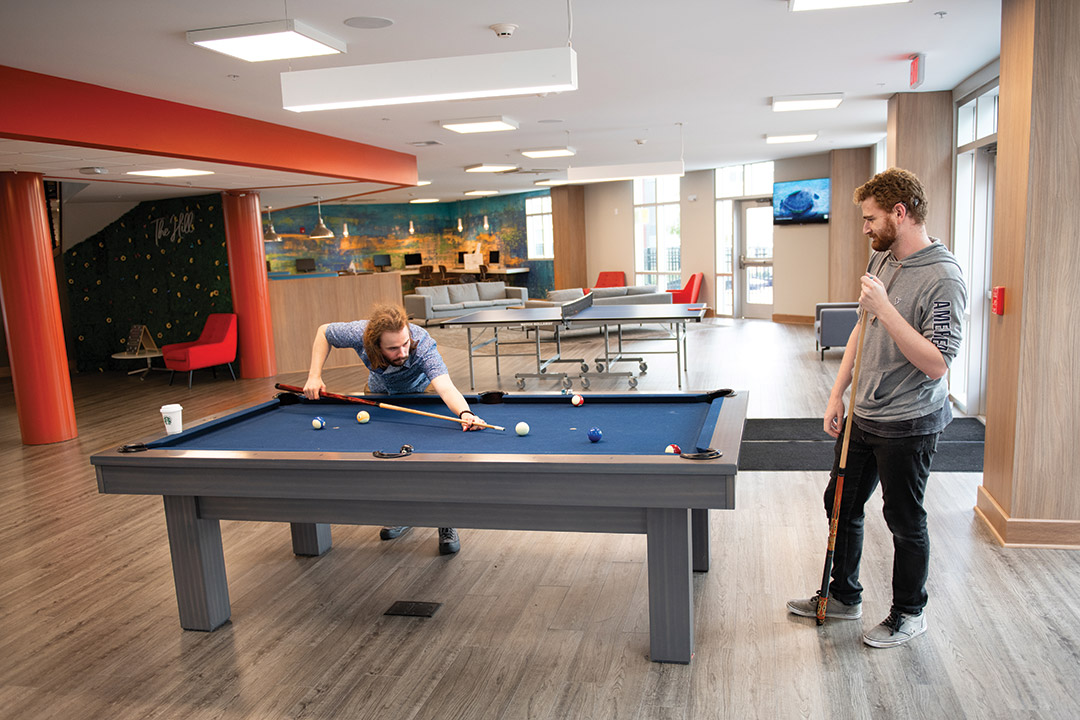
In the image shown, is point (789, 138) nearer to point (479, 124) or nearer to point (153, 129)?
point (479, 124)

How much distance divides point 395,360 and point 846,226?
10052 mm

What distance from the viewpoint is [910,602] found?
284 centimetres

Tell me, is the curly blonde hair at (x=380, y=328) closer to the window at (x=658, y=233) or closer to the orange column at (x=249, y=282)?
the orange column at (x=249, y=282)

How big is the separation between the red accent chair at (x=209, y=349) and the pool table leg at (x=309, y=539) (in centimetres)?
622

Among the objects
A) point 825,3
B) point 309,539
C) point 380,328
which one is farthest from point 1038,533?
point 309,539

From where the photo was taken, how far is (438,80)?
3.31 metres

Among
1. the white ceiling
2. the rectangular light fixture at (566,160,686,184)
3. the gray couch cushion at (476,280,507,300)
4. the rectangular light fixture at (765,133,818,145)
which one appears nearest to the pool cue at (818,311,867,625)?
the white ceiling

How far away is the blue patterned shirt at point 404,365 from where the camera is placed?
384 cm

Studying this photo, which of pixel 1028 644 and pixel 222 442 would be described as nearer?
pixel 1028 644

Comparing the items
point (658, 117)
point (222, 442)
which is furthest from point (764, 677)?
point (658, 117)

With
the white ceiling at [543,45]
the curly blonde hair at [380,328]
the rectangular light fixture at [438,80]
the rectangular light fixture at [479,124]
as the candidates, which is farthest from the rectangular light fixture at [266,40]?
the rectangular light fixture at [479,124]

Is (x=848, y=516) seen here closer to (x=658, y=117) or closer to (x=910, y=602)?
(x=910, y=602)

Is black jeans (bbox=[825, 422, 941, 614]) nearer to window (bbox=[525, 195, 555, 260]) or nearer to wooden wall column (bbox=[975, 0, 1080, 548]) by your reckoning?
wooden wall column (bbox=[975, 0, 1080, 548])

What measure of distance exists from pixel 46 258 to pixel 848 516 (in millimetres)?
7028
